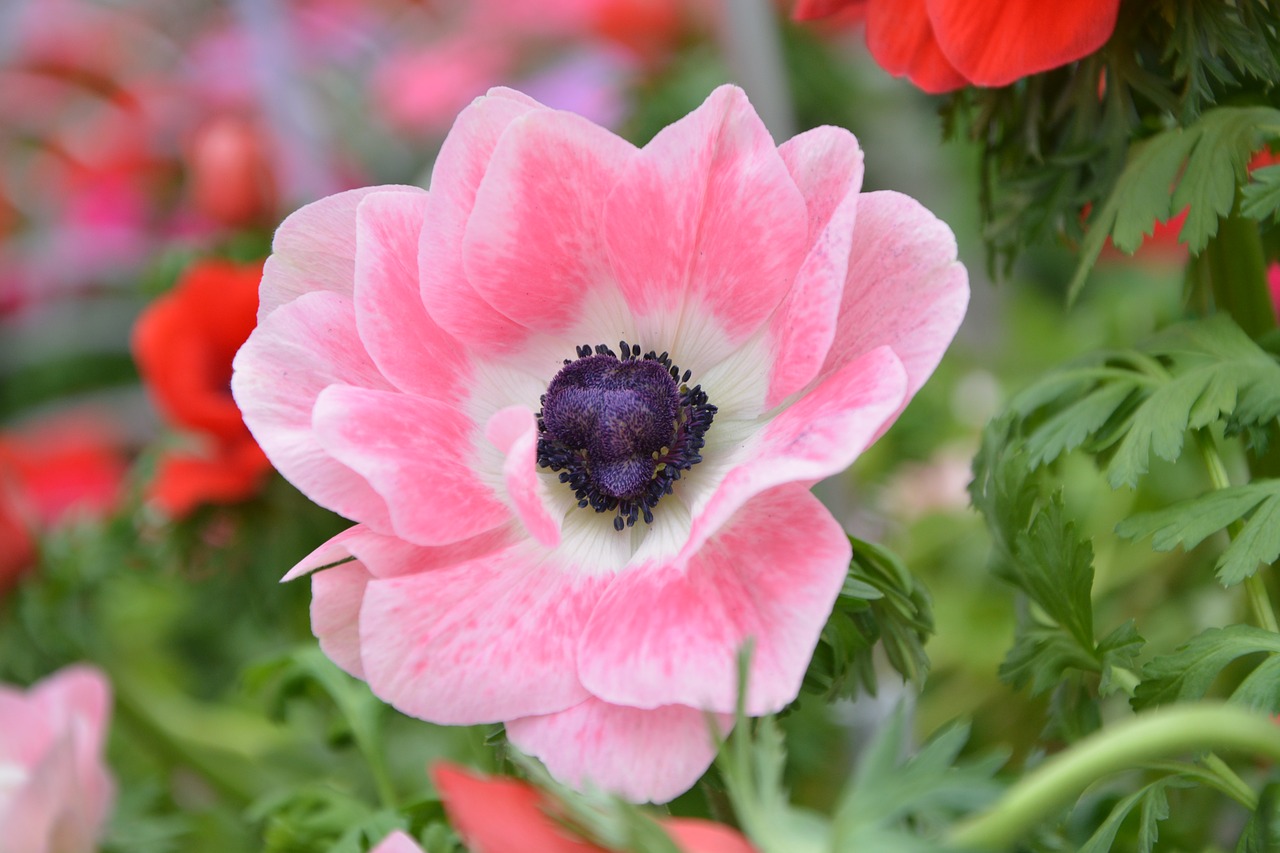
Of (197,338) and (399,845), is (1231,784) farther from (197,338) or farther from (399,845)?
(197,338)

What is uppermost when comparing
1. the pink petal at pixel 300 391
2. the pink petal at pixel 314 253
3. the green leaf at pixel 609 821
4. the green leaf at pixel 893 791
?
the pink petal at pixel 314 253

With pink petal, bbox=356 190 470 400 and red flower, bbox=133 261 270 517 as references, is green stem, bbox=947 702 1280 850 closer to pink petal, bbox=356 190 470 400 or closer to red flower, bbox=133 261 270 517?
pink petal, bbox=356 190 470 400

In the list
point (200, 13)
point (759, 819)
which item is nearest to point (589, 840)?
point (759, 819)

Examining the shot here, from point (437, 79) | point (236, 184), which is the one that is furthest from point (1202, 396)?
point (437, 79)

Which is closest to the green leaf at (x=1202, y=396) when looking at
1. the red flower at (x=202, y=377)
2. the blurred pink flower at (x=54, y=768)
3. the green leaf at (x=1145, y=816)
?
the green leaf at (x=1145, y=816)

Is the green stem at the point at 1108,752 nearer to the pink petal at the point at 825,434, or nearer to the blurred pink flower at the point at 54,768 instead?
the pink petal at the point at 825,434

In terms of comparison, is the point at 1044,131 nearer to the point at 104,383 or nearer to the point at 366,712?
the point at 366,712
